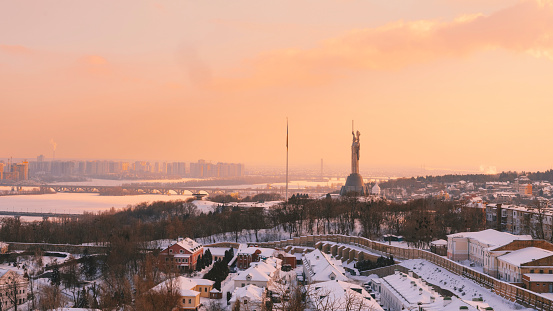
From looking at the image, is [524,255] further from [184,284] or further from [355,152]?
[355,152]

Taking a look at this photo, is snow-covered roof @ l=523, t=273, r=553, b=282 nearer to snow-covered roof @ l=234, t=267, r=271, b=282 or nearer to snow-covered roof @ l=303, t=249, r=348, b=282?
snow-covered roof @ l=303, t=249, r=348, b=282

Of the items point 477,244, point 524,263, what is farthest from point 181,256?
point 524,263

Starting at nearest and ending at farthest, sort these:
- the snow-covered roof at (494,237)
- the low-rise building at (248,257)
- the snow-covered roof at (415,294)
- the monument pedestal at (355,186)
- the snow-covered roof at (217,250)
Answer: the snow-covered roof at (415,294)
the snow-covered roof at (494,237)
the low-rise building at (248,257)
the snow-covered roof at (217,250)
the monument pedestal at (355,186)

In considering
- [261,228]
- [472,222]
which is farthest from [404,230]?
[261,228]

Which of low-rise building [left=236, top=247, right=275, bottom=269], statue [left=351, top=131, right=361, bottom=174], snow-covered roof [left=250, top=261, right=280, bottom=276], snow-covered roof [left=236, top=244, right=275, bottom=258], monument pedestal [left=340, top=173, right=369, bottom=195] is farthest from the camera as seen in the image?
statue [left=351, top=131, right=361, bottom=174]

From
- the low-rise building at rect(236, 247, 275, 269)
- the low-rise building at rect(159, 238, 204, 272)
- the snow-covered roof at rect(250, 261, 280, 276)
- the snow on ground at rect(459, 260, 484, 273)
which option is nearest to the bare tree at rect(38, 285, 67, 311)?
the low-rise building at rect(159, 238, 204, 272)

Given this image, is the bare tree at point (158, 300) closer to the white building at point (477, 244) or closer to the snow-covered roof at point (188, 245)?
the snow-covered roof at point (188, 245)

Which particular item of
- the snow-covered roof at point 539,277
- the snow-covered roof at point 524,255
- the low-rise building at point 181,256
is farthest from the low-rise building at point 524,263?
the low-rise building at point 181,256

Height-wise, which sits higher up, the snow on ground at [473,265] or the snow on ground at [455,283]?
the snow on ground at [473,265]
